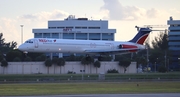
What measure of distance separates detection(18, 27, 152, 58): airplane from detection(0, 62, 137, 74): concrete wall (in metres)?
15.8

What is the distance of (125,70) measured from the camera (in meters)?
116

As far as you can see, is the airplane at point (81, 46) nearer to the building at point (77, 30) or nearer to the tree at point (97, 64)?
the tree at point (97, 64)

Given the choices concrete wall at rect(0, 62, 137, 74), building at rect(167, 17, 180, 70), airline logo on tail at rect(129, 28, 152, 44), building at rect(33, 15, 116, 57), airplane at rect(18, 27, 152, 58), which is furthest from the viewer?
building at rect(33, 15, 116, 57)

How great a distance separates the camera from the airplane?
85812mm

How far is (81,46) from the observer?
90000 millimetres

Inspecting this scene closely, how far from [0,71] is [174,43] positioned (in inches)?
3153

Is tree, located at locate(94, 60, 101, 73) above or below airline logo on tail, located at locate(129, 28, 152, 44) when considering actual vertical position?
below

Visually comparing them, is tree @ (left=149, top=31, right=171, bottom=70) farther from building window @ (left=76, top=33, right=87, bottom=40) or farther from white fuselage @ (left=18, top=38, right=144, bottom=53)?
white fuselage @ (left=18, top=38, right=144, bottom=53)

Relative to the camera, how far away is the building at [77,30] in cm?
16688

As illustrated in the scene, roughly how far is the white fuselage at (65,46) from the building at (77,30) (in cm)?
6960

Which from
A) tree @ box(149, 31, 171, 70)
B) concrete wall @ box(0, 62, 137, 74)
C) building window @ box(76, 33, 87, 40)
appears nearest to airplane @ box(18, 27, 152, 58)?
concrete wall @ box(0, 62, 137, 74)

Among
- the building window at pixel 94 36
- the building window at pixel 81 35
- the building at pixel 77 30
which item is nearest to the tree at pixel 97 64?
the building at pixel 77 30

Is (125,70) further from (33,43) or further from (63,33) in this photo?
(63,33)

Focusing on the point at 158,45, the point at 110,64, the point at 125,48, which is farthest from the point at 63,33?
the point at 125,48
